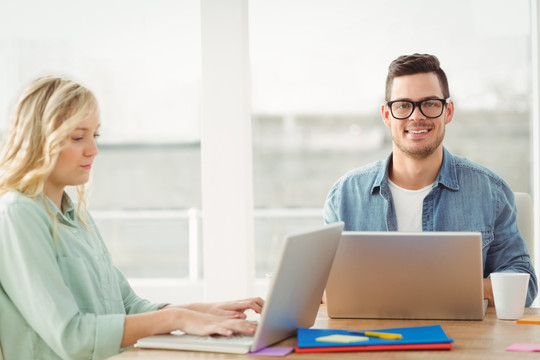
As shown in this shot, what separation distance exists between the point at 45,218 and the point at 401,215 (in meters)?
1.13

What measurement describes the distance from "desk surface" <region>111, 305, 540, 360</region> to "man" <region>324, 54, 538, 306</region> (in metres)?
0.48

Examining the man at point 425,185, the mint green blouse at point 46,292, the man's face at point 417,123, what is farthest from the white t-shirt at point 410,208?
the mint green blouse at point 46,292

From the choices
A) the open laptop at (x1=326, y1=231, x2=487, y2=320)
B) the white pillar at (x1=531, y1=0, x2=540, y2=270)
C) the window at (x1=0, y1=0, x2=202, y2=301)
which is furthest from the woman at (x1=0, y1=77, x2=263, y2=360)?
the window at (x1=0, y1=0, x2=202, y2=301)

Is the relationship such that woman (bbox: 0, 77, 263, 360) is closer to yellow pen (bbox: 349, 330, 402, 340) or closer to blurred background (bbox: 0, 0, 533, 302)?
yellow pen (bbox: 349, 330, 402, 340)

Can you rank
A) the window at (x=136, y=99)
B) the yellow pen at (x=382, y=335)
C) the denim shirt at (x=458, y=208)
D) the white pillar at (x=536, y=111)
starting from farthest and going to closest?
1. the window at (x=136, y=99)
2. the white pillar at (x=536, y=111)
3. the denim shirt at (x=458, y=208)
4. the yellow pen at (x=382, y=335)

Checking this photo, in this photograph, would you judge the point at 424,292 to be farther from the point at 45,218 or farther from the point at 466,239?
the point at 45,218

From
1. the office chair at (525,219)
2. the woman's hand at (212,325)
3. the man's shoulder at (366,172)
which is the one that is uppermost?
the man's shoulder at (366,172)

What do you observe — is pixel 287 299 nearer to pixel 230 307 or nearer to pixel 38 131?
pixel 230 307

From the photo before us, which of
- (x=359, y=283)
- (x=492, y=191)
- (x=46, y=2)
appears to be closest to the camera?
(x=359, y=283)

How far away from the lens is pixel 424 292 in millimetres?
1699

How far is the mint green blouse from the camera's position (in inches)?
60.3

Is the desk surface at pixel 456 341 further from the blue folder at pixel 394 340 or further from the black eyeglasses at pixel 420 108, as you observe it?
the black eyeglasses at pixel 420 108

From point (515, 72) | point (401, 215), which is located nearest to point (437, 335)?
point (401, 215)

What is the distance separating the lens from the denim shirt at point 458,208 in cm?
217
